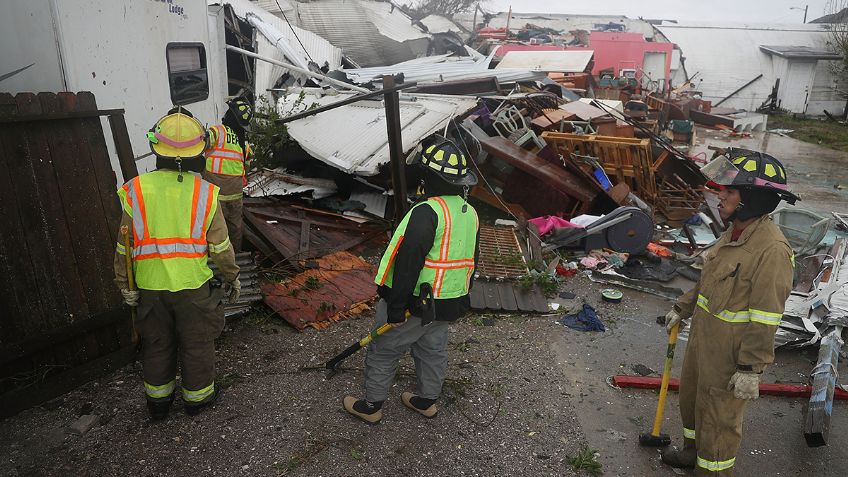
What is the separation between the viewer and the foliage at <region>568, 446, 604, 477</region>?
3.31 metres

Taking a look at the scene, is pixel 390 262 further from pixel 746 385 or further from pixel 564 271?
pixel 564 271

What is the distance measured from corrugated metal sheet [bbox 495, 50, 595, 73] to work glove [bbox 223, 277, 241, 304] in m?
14.9

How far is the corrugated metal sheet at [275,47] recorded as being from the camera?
11.4 metres

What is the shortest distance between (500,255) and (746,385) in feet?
12.3

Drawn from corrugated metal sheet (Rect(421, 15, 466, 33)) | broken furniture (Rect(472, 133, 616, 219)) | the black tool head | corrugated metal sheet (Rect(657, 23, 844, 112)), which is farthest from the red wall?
the black tool head

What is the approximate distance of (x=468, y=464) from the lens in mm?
3314

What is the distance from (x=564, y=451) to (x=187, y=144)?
2.86 metres

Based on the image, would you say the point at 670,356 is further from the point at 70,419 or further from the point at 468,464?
the point at 70,419

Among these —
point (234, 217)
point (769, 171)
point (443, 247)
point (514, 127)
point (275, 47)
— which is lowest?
point (234, 217)

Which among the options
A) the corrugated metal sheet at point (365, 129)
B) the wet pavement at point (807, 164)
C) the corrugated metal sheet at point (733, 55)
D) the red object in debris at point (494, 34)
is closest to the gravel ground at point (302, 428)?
the corrugated metal sheet at point (365, 129)

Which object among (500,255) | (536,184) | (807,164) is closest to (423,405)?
(500,255)

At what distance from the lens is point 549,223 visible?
23.1 ft

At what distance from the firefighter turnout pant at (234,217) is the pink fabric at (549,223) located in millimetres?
3527

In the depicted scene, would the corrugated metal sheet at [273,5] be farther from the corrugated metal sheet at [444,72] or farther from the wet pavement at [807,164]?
the wet pavement at [807,164]
